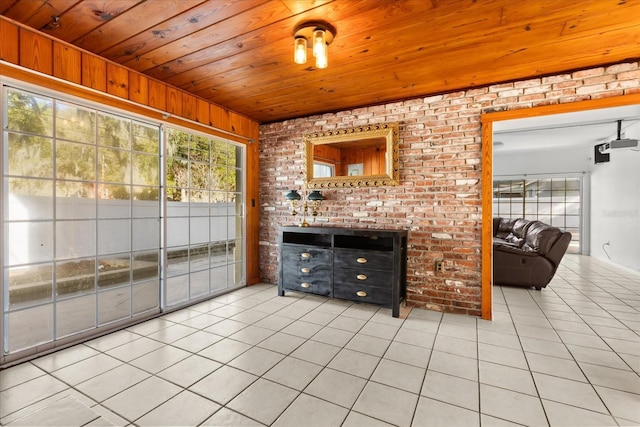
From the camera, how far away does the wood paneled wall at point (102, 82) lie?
2057mm

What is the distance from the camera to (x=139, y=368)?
204 cm

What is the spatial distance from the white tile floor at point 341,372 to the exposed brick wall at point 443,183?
15.9 inches

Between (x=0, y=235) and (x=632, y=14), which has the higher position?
(x=632, y=14)

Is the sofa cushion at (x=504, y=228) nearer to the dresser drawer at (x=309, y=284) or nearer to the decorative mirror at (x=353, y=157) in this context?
the decorative mirror at (x=353, y=157)

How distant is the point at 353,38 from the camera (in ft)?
7.14

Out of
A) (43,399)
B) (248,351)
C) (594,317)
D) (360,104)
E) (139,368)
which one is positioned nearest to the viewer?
(43,399)

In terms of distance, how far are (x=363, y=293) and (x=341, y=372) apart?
1279 mm

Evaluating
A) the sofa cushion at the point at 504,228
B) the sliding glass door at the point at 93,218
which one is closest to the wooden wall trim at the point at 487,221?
the sliding glass door at the point at 93,218

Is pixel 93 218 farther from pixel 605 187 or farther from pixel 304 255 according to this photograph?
pixel 605 187

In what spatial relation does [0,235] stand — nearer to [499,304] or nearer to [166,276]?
[166,276]

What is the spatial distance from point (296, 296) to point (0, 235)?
2766 millimetres

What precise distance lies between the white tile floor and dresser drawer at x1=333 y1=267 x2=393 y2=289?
322 millimetres

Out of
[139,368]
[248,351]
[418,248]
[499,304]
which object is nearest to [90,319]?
[139,368]

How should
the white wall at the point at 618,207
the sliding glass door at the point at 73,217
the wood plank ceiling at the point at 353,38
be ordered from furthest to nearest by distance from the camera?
the white wall at the point at 618,207
the sliding glass door at the point at 73,217
the wood plank ceiling at the point at 353,38
